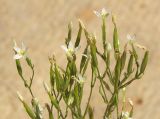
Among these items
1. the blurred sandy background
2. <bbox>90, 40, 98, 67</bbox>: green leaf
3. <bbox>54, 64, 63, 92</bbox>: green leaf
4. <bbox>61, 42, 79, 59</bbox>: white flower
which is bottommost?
<bbox>54, 64, 63, 92</bbox>: green leaf

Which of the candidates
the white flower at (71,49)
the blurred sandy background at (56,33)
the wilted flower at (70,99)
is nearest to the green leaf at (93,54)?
the white flower at (71,49)

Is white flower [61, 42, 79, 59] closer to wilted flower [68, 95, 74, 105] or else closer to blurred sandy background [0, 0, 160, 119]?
wilted flower [68, 95, 74, 105]

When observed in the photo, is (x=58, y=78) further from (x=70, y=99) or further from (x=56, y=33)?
(x=56, y=33)

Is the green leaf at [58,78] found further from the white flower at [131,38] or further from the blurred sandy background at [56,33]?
the blurred sandy background at [56,33]

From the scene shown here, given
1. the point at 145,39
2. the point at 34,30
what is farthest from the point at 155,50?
the point at 34,30

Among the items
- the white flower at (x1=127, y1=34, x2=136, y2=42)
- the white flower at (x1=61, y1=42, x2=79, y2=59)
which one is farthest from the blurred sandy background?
the white flower at (x1=61, y1=42, x2=79, y2=59)

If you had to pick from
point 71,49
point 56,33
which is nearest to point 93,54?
point 71,49

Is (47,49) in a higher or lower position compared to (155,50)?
higher

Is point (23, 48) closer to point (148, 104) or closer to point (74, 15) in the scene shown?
point (148, 104)
